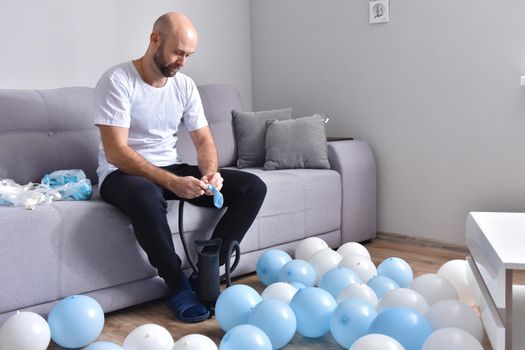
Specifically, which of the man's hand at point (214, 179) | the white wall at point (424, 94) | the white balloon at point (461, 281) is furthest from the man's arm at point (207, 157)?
the white wall at point (424, 94)

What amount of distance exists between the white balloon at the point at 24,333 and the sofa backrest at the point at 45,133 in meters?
0.93

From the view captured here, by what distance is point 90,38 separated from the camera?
142 inches

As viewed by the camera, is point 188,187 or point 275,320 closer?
point 275,320

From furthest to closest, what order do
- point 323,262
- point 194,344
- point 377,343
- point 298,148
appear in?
point 298,148 < point 323,262 < point 194,344 < point 377,343

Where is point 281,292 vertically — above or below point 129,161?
below

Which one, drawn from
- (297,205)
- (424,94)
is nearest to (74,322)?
(297,205)

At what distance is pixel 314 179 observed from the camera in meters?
3.38

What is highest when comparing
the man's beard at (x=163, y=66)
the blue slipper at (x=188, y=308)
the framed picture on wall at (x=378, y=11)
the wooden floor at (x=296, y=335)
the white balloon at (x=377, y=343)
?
the framed picture on wall at (x=378, y=11)

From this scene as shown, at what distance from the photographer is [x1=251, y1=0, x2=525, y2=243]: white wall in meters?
3.27

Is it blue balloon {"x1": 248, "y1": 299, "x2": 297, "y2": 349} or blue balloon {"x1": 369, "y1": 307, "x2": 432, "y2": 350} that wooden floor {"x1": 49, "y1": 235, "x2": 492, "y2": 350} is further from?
blue balloon {"x1": 369, "y1": 307, "x2": 432, "y2": 350}

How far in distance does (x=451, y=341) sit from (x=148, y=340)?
86 cm

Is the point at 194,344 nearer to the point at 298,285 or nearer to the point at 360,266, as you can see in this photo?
the point at 298,285

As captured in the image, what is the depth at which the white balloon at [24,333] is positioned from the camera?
2.03 m

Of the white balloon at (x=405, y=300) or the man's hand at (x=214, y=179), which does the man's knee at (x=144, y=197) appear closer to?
the man's hand at (x=214, y=179)
